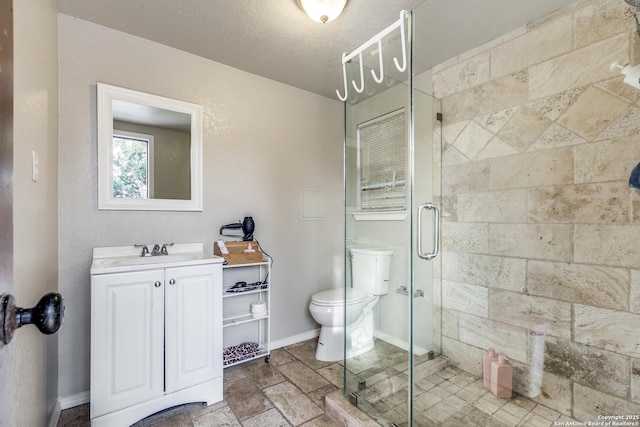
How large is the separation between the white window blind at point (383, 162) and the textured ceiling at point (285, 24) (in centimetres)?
59

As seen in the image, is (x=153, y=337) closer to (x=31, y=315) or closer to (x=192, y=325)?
(x=192, y=325)

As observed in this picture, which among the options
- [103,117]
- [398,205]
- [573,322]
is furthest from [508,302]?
[103,117]

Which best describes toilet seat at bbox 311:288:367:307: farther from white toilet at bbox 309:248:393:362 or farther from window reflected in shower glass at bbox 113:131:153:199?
window reflected in shower glass at bbox 113:131:153:199

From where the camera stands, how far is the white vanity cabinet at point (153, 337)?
4.89 feet

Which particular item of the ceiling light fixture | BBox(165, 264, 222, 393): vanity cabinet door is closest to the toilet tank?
BBox(165, 264, 222, 393): vanity cabinet door

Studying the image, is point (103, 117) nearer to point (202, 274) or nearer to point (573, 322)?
point (202, 274)

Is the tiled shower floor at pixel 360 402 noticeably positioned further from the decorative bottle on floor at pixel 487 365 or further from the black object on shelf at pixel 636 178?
the black object on shelf at pixel 636 178

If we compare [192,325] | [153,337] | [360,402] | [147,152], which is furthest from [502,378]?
[147,152]

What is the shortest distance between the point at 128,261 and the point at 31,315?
4.37 feet

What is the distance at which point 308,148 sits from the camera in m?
2.78

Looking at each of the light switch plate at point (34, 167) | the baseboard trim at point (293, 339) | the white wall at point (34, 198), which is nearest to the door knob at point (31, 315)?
the white wall at point (34, 198)

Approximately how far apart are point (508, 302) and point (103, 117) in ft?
9.62

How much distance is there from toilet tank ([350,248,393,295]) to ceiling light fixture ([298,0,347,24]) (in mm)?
1563

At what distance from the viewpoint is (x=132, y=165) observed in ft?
6.39
